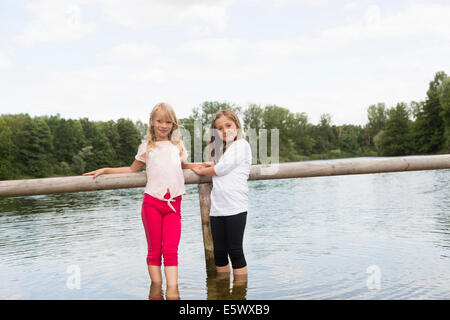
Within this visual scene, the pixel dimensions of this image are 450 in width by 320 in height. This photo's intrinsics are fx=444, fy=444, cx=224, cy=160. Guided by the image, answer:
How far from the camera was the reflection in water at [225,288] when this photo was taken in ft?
12.5

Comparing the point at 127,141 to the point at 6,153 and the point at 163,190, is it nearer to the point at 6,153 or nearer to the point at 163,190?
the point at 6,153

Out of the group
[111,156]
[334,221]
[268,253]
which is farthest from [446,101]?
[268,253]

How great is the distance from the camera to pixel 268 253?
588 cm

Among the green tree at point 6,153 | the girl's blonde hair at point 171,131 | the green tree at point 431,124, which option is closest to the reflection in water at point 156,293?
the girl's blonde hair at point 171,131

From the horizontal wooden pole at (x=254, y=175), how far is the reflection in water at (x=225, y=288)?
0.92 m

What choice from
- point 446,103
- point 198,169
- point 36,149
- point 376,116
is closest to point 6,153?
point 36,149

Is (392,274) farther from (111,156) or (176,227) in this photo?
(111,156)

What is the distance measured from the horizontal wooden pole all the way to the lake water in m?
1.04

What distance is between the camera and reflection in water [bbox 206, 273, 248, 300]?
12.5 feet

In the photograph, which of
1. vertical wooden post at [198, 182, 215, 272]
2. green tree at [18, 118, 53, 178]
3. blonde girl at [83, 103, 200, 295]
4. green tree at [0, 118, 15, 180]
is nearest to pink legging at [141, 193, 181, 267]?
blonde girl at [83, 103, 200, 295]

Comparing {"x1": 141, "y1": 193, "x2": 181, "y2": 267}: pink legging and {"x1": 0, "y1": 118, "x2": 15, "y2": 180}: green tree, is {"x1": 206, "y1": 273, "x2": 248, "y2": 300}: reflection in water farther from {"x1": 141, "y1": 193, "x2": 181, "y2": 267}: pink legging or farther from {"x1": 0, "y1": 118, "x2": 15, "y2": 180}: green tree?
{"x1": 0, "y1": 118, "x2": 15, "y2": 180}: green tree

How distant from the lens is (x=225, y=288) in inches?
158

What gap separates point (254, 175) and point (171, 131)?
2.80 feet

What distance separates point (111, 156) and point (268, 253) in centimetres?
6404
